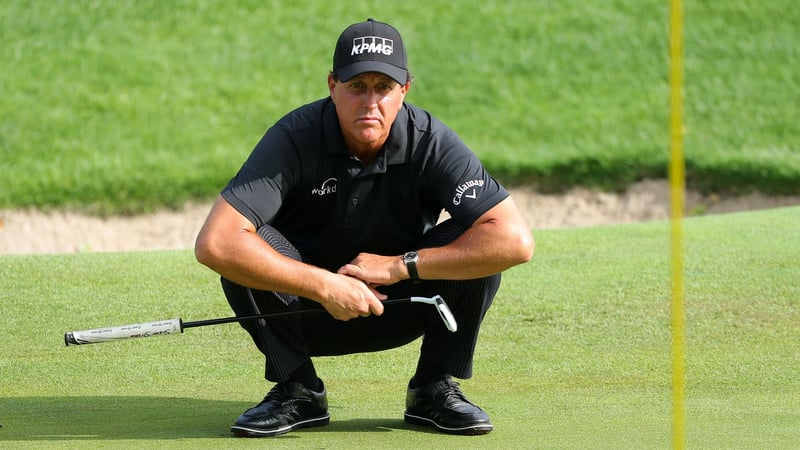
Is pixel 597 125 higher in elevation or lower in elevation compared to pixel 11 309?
higher

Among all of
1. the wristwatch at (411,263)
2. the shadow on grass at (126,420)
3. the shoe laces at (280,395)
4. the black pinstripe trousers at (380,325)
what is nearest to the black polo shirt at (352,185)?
the black pinstripe trousers at (380,325)

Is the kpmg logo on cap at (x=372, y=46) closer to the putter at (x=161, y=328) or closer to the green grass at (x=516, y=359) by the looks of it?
the putter at (x=161, y=328)

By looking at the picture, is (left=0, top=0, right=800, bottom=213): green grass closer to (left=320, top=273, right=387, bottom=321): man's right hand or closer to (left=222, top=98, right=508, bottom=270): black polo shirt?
(left=222, top=98, right=508, bottom=270): black polo shirt

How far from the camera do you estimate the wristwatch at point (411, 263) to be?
4.11 metres

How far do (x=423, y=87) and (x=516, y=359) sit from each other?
30.8ft

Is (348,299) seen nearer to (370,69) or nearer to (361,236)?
(361,236)

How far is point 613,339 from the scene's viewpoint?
5.76 m

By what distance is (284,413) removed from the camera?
419cm

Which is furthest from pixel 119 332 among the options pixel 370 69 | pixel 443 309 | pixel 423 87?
pixel 423 87

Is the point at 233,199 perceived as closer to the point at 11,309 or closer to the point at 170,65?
the point at 11,309

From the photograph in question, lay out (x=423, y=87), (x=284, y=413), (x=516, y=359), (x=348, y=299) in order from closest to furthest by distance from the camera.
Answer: (x=348, y=299) → (x=284, y=413) → (x=516, y=359) → (x=423, y=87)

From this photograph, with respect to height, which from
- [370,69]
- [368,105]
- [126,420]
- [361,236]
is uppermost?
[370,69]

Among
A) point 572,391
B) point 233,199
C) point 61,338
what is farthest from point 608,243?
point 233,199

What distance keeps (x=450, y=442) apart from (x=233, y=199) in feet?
3.55
